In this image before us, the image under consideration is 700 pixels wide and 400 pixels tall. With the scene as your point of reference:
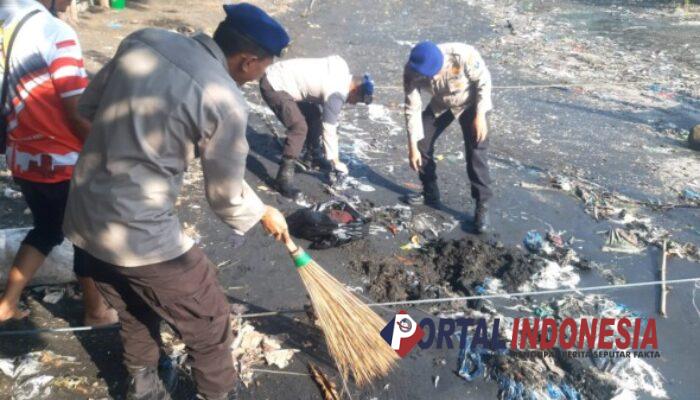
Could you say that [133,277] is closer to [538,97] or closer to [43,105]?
[43,105]

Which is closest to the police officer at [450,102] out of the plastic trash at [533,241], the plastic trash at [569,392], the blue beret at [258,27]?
the plastic trash at [533,241]

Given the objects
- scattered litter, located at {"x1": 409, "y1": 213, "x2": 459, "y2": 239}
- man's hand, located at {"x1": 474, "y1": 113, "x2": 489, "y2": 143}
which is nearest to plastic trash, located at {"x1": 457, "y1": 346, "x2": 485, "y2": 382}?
scattered litter, located at {"x1": 409, "y1": 213, "x2": 459, "y2": 239}

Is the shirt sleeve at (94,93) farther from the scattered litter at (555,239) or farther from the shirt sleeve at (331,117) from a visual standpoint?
the scattered litter at (555,239)

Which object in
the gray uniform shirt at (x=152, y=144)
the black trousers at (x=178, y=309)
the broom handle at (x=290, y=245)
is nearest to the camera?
the gray uniform shirt at (x=152, y=144)

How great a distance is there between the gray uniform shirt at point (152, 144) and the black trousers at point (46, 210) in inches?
26.0

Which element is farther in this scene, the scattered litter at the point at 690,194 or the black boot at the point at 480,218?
the scattered litter at the point at 690,194

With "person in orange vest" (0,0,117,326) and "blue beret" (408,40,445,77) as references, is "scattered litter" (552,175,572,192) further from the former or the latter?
"person in orange vest" (0,0,117,326)

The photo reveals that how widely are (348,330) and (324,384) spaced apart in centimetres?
36

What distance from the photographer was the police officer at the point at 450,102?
14.5 ft

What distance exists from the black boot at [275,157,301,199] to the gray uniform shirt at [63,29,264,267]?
119 inches

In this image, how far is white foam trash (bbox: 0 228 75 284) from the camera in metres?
3.45

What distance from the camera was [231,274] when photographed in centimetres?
412

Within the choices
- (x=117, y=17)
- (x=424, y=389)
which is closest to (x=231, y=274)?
(x=424, y=389)

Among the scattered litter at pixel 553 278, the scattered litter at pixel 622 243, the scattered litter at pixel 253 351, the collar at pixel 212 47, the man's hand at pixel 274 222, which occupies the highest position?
the collar at pixel 212 47
